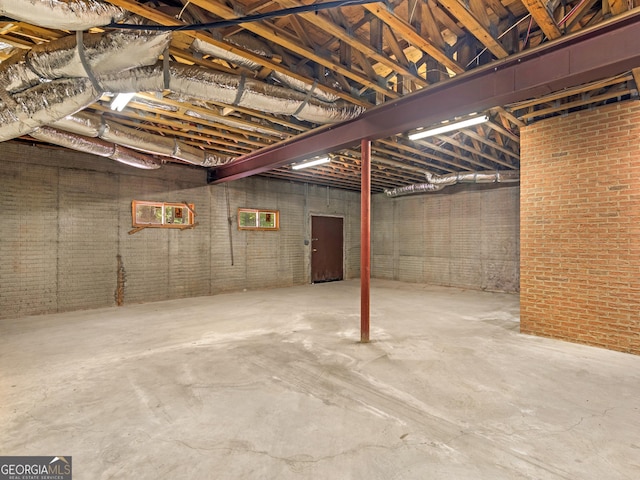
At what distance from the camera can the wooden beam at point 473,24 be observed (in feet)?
7.00

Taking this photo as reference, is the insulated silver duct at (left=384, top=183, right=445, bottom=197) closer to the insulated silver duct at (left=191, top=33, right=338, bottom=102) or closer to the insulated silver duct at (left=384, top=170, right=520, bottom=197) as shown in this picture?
the insulated silver duct at (left=384, top=170, right=520, bottom=197)

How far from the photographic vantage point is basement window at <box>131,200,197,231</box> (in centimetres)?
640

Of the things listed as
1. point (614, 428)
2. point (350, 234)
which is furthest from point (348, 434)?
point (350, 234)

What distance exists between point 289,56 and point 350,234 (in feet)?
24.6

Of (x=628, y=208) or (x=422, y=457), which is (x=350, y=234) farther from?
(x=422, y=457)

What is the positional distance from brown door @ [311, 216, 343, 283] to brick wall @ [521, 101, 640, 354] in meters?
5.80

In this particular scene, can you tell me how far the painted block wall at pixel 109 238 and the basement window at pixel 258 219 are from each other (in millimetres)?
153

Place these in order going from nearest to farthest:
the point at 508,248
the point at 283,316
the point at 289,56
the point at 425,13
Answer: the point at 425,13
the point at 289,56
the point at 283,316
the point at 508,248

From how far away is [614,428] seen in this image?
2.17 metres

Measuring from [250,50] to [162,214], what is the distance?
16.1ft

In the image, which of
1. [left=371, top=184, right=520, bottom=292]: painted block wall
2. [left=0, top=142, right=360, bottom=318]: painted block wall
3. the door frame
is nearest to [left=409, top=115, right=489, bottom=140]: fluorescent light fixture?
[left=371, top=184, right=520, bottom=292]: painted block wall

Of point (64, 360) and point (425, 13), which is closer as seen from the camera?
point (425, 13)

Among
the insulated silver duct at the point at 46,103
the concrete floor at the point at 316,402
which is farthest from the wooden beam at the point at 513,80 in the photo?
the insulated silver duct at the point at 46,103

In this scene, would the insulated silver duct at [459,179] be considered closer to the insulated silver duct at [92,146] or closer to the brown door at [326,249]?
the brown door at [326,249]
